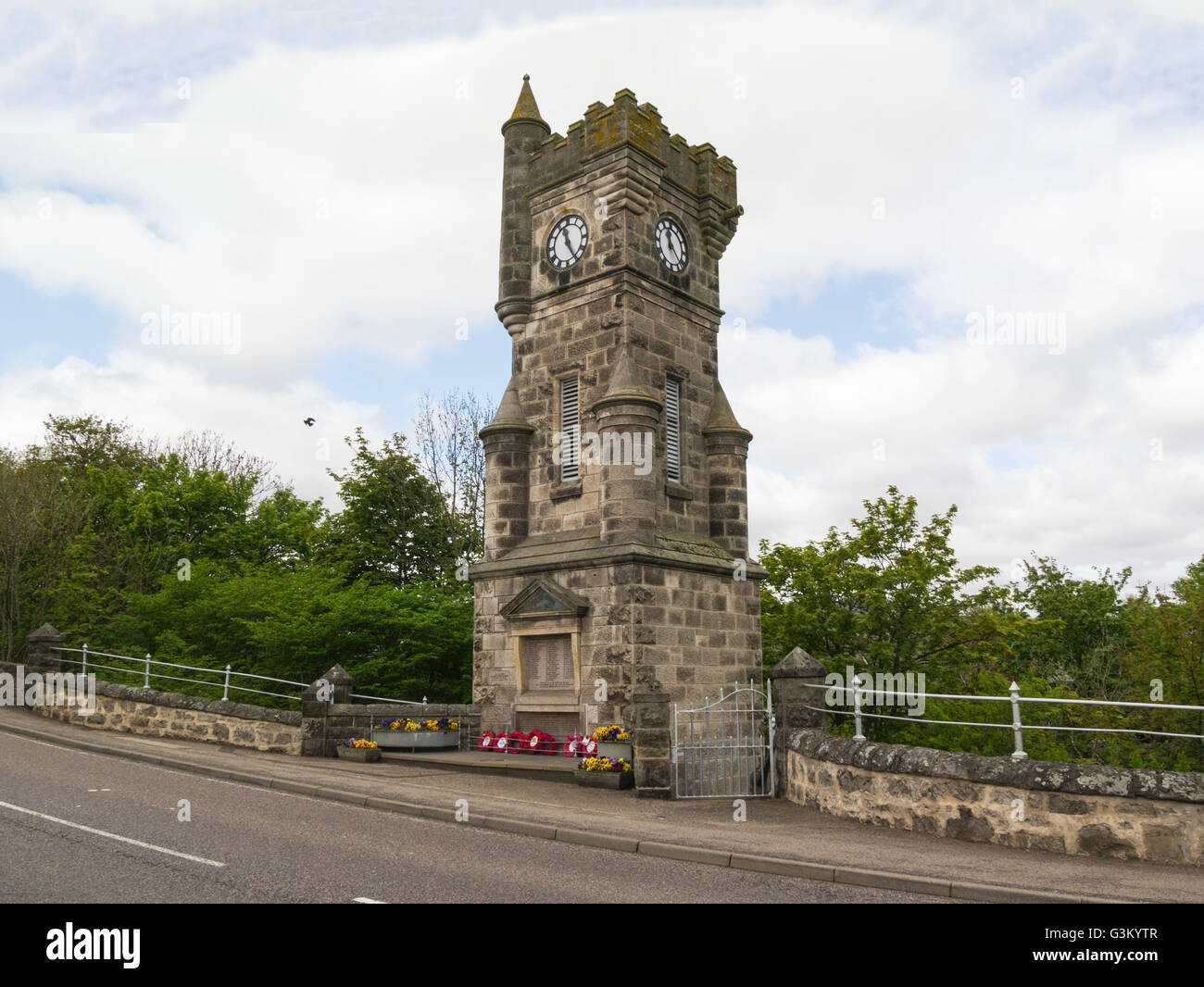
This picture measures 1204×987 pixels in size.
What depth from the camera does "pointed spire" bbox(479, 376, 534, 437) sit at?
18688 millimetres

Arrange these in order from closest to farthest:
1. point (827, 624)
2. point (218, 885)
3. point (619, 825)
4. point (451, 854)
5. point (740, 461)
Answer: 1. point (218, 885)
2. point (451, 854)
3. point (619, 825)
4. point (740, 461)
5. point (827, 624)

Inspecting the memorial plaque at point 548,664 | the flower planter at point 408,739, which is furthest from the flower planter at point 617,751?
the flower planter at point 408,739

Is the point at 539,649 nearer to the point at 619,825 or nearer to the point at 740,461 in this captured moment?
the point at 740,461

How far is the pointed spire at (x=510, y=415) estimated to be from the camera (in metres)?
18.7

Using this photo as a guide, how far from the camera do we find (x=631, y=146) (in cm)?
1792

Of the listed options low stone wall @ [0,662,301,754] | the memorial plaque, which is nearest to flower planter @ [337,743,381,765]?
low stone wall @ [0,662,301,754]

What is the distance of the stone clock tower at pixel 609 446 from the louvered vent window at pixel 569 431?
0.13 ft

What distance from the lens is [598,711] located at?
52.3 ft

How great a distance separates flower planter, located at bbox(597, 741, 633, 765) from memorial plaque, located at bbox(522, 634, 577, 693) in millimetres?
2804

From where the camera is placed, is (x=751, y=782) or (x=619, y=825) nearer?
(x=619, y=825)

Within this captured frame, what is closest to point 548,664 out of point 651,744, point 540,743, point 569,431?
point 540,743

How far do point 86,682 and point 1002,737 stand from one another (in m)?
21.5

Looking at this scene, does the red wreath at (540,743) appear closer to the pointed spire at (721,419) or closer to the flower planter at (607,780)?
the flower planter at (607,780)
